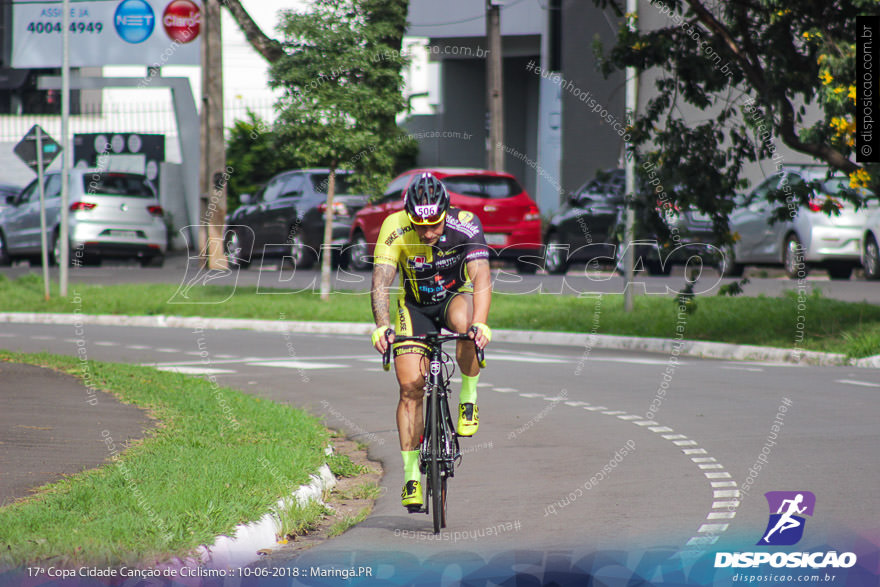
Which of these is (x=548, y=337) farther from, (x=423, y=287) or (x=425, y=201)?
(x=425, y=201)

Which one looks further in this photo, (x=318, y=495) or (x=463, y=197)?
(x=463, y=197)

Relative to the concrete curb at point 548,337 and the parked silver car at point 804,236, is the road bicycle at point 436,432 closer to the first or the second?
the concrete curb at point 548,337

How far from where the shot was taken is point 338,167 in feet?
71.2

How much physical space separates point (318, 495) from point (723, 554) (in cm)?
263

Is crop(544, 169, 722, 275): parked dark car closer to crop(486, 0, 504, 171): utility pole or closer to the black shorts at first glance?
crop(486, 0, 504, 171): utility pole

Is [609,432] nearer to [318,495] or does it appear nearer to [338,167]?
[318,495]

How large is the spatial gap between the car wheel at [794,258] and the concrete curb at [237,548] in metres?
16.2

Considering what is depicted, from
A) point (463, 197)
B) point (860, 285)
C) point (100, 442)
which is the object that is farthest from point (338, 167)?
point (100, 442)

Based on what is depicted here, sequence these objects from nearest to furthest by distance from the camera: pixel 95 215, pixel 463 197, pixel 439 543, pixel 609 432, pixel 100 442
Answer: pixel 439 543 < pixel 100 442 < pixel 609 432 < pixel 463 197 < pixel 95 215

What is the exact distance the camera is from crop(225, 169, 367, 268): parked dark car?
27422mm

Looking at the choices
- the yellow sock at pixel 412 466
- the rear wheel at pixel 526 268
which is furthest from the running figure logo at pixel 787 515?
the rear wheel at pixel 526 268

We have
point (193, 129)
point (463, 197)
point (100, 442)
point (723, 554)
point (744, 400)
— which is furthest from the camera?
point (193, 129)

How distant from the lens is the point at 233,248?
30.1 meters

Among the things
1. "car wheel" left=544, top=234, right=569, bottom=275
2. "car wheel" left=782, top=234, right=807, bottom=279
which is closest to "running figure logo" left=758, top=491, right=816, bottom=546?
"car wheel" left=782, top=234, right=807, bottom=279
